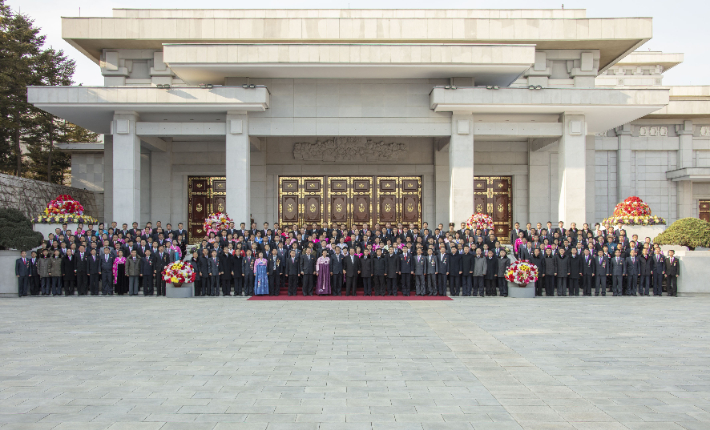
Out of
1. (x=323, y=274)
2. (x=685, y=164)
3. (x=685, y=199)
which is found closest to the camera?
(x=323, y=274)

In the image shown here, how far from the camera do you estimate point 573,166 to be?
1994cm

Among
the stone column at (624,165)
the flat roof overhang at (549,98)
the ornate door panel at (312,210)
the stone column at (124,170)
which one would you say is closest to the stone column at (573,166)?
the flat roof overhang at (549,98)

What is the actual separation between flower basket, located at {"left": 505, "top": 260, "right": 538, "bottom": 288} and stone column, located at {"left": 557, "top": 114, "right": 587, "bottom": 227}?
6.77m

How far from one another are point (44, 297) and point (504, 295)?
39.9ft

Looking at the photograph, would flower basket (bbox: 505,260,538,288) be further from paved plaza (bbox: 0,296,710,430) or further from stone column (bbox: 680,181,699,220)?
stone column (bbox: 680,181,699,220)

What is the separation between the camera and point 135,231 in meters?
17.0

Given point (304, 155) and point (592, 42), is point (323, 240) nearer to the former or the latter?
point (304, 155)

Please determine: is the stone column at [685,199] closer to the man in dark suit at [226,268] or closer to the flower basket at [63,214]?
the man in dark suit at [226,268]

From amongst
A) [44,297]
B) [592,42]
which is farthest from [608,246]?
[44,297]

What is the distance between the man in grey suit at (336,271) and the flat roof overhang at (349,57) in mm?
7522

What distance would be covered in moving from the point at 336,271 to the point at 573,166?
34.5 ft

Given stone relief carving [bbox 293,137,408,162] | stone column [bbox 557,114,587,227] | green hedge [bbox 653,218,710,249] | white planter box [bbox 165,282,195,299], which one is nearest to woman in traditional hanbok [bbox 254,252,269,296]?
white planter box [bbox 165,282,195,299]

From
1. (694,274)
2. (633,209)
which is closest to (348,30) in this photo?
(633,209)

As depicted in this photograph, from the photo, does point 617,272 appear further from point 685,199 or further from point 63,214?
point 63,214
